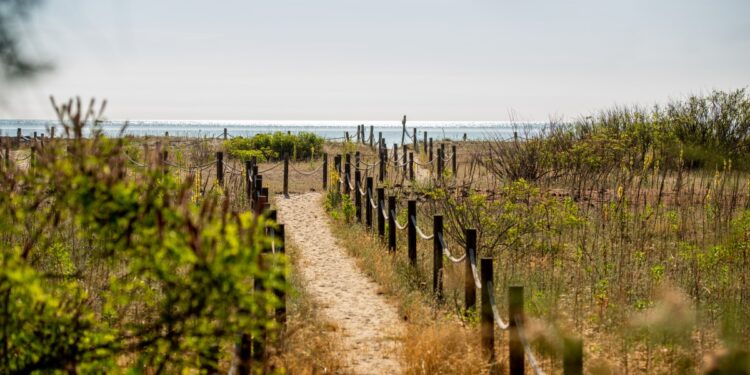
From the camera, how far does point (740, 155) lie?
2075 cm

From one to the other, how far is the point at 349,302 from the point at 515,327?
133 inches

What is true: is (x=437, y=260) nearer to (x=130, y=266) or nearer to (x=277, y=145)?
(x=130, y=266)

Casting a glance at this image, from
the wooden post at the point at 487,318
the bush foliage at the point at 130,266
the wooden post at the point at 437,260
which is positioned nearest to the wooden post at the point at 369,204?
the wooden post at the point at 437,260

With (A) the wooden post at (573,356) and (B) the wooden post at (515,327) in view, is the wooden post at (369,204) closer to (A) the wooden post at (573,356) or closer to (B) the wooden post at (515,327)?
(B) the wooden post at (515,327)

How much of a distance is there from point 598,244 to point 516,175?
8083mm

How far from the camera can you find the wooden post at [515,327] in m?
4.84

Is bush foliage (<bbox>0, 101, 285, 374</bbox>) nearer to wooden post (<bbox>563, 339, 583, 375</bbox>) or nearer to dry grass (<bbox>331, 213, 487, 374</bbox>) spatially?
wooden post (<bbox>563, 339, 583, 375</bbox>)

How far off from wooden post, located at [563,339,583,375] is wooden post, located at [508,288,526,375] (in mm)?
888

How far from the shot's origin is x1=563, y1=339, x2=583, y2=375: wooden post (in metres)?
3.89

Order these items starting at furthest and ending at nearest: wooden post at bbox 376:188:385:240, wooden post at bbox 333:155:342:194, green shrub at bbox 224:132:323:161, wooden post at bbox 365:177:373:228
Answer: green shrub at bbox 224:132:323:161
wooden post at bbox 333:155:342:194
wooden post at bbox 365:177:373:228
wooden post at bbox 376:188:385:240

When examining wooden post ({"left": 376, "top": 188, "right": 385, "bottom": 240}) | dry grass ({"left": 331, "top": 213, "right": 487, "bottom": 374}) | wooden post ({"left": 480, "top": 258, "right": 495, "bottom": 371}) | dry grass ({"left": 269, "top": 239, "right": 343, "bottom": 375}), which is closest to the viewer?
dry grass ({"left": 269, "top": 239, "right": 343, "bottom": 375})

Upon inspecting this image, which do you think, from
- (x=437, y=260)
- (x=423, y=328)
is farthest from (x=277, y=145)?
(x=423, y=328)

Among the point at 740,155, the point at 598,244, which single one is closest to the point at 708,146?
the point at 740,155

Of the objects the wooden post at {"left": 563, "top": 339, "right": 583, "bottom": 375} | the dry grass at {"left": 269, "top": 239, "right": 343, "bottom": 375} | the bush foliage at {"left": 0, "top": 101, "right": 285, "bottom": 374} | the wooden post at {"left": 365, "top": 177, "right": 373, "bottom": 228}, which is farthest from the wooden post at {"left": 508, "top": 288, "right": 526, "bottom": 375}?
the wooden post at {"left": 365, "top": 177, "right": 373, "bottom": 228}
